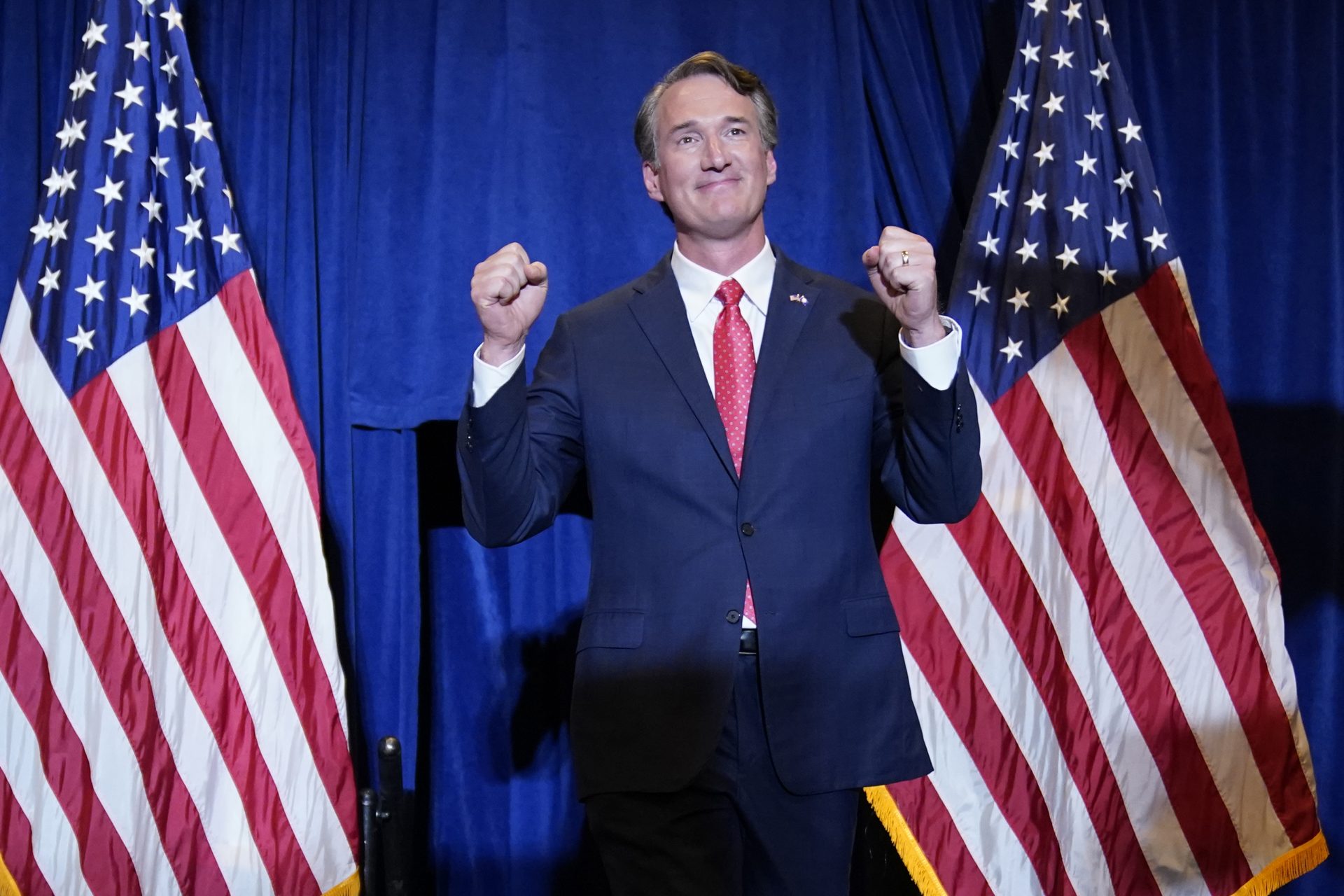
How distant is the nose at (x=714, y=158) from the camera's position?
1.92 metres

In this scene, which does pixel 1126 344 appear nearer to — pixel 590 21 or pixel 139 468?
pixel 590 21

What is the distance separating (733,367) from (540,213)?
120cm

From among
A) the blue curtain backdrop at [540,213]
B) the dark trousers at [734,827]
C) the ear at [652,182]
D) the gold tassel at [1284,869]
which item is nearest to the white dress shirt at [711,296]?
the ear at [652,182]

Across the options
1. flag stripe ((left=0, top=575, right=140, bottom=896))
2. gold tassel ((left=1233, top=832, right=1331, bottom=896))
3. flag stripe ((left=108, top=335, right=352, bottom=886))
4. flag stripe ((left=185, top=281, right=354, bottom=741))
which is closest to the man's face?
flag stripe ((left=185, top=281, right=354, bottom=741))

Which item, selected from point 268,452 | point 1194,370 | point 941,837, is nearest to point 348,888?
point 268,452

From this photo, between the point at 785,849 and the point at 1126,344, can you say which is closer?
the point at 785,849

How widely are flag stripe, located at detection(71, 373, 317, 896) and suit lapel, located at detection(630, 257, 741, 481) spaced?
1230 mm

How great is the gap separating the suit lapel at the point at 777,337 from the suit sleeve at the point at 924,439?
0.13 m

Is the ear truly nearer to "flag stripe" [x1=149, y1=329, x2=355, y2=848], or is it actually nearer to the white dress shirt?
the white dress shirt

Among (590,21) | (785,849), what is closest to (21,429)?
(590,21)

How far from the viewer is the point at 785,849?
1708mm

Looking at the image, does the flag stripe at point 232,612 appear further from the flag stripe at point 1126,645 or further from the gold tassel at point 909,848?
the flag stripe at point 1126,645

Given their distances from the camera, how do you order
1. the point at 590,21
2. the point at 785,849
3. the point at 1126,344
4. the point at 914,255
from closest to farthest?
the point at 914,255, the point at 785,849, the point at 1126,344, the point at 590,21

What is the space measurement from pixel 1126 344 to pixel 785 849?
1550 mm
